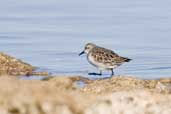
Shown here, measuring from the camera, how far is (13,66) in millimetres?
22438

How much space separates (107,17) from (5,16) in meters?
4.25

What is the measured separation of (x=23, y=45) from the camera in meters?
27.7

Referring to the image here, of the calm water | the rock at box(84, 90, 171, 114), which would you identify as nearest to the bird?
the calm water

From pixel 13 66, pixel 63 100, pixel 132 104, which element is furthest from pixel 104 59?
pixel 63 100

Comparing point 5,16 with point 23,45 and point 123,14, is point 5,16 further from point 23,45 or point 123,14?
point 23,45

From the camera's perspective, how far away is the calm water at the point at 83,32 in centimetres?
2441

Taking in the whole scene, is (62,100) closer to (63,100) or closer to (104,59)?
(63,100)

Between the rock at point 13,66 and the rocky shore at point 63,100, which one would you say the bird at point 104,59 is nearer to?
the rock at point 13,66

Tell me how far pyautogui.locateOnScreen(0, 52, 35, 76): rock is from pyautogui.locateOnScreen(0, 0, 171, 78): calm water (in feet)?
2.34

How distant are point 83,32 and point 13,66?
9.75 m

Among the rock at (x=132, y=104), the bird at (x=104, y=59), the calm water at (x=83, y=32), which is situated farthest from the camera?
the calm water at (x=83, y=32)

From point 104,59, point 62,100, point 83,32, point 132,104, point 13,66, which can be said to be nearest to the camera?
point 62,100

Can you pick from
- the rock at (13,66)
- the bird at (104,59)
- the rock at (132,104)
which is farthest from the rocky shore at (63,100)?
the bird at (104,59)

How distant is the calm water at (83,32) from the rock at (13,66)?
71 cm
